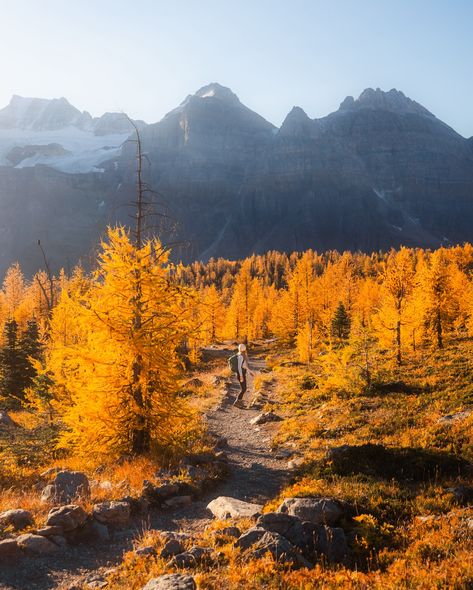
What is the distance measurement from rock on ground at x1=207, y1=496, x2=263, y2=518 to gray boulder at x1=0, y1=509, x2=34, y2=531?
3.75 m

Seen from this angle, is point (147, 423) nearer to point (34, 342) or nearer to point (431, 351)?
point (34, 342)

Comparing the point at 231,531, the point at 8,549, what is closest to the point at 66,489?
the point at 8,549

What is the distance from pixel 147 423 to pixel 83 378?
237 centimetres

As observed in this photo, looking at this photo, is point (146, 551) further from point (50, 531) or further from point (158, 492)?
point (158, 492)

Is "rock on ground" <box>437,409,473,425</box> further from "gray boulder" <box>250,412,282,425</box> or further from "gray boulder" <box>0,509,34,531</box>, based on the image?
"gray boulder" <box>0,509,34,531</box>

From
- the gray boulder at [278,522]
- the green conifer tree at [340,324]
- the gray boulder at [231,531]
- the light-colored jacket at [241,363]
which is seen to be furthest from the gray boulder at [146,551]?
the green conifer tree at [340,324]

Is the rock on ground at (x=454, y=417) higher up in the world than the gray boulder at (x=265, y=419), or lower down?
higher up

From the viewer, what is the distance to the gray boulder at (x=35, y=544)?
6.73 meters

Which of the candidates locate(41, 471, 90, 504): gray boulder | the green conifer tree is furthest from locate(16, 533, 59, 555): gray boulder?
the green conifer tree

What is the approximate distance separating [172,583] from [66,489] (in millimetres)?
4643

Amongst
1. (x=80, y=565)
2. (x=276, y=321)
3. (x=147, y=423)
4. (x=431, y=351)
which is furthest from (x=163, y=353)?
(x=276, y=321)

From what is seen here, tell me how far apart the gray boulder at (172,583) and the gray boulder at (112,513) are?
3.05 meters

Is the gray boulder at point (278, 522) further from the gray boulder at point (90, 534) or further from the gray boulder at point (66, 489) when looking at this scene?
the gray boulder at point (66, 489)

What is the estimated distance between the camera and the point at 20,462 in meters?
13.0
